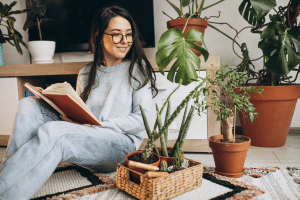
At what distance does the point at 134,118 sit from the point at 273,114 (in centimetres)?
83

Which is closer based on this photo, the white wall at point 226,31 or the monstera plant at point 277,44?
the monstera plant at point 277,44

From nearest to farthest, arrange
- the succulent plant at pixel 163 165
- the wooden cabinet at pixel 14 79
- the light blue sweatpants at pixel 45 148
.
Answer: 1. the light blue sweatpants at pixel 45 148
2. the succulent plant at pixel 163 165
3. the wooden cabinet at pixel 14 79

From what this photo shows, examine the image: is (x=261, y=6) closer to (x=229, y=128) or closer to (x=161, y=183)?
(x=229, y=128)

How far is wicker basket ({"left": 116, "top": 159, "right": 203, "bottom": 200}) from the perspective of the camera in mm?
687

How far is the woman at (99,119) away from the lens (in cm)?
66

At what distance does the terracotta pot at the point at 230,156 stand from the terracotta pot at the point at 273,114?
1.52 feet

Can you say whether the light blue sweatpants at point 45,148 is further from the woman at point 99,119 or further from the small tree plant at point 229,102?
the small tree plant at point 229,102

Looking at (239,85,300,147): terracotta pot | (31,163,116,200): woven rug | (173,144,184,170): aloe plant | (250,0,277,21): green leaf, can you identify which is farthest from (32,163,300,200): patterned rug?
(250,0,277,21): green leaf

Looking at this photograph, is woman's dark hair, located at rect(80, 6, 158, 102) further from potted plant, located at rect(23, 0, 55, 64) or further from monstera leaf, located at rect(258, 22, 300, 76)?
potted plant, located at rect(23, 0, 55, 64)

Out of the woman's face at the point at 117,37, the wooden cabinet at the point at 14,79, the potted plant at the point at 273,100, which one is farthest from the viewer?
the wooden cabinet at the point at 14,79

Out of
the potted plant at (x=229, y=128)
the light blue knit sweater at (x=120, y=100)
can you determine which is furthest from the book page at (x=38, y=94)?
the potted plant at (x=229, y=128)

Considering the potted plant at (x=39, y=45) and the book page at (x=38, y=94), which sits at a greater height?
the potted plant at (x=39, y=45)

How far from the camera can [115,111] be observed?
1.00 metres

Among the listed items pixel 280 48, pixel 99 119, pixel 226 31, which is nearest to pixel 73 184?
pixel 99 119
